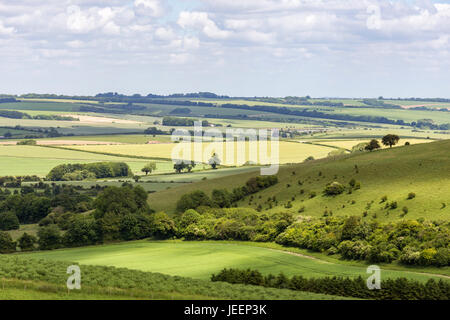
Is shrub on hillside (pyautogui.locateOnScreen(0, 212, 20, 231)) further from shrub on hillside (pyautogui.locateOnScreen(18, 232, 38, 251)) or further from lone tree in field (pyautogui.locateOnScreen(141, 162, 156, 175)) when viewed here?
lone tree in field (pyautogui.locateOnScreen(141, 162, 156, 175))

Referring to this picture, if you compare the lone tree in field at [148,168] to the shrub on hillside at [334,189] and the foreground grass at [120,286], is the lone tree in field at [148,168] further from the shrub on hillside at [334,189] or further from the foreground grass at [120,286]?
→ the foreground grass at [120,286]

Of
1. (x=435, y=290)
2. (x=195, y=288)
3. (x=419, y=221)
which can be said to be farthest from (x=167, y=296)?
(x=419, y=221)

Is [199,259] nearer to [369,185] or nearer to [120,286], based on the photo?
[120,286]

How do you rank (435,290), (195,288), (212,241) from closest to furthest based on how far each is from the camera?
(195,288) → (435,290) → (212,241)

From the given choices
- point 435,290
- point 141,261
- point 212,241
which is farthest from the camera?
point 212,241
